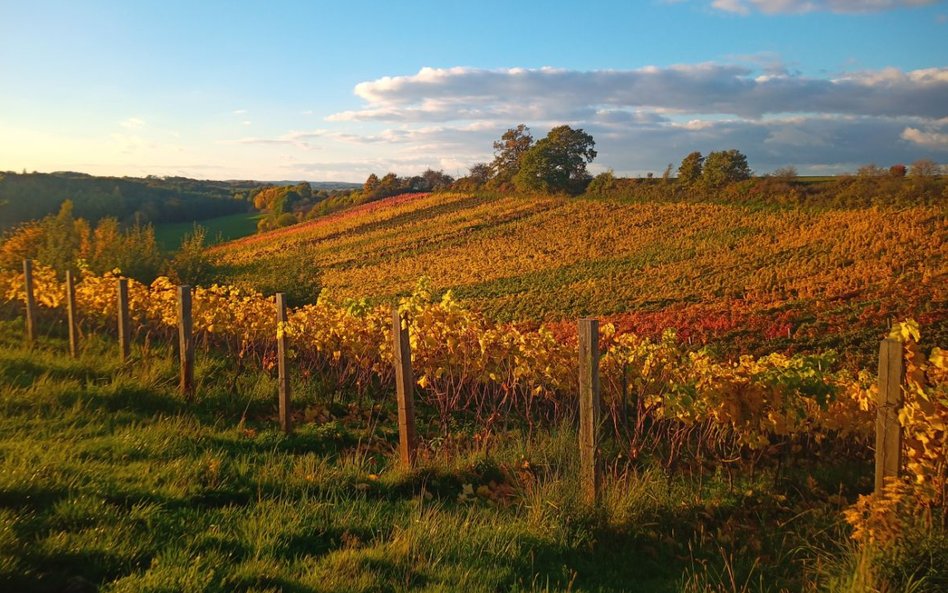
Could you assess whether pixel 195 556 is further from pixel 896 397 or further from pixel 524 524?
pixel 896 397

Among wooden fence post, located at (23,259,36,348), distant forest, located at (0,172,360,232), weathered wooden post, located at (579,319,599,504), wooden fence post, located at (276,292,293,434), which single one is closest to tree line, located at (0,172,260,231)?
distant forest, located at (0,172,360,232)

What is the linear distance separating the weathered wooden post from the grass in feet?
0.58

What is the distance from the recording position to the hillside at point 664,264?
18.0m

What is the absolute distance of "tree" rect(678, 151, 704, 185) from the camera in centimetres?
5512

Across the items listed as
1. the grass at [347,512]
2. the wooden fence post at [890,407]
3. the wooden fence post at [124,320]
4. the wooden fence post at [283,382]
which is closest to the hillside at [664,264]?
the wooden fence post at [283,382]

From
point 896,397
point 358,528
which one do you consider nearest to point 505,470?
point 358,528

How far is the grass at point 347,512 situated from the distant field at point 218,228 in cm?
4228

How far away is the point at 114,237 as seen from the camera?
1678 cm

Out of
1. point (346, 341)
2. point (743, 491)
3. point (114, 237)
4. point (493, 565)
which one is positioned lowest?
point (743, 491)

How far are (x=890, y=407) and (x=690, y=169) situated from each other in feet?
194

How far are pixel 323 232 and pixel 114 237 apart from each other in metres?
38.7

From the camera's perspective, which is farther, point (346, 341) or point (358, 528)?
point (346, 341)

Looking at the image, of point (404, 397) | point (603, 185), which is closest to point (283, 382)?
point (404, 397)

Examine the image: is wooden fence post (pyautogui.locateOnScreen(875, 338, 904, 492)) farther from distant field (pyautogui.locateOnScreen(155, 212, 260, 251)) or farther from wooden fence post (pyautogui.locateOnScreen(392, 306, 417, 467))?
distant field (pyautogui.locateOnScreen(155, 212, 260, 251))
